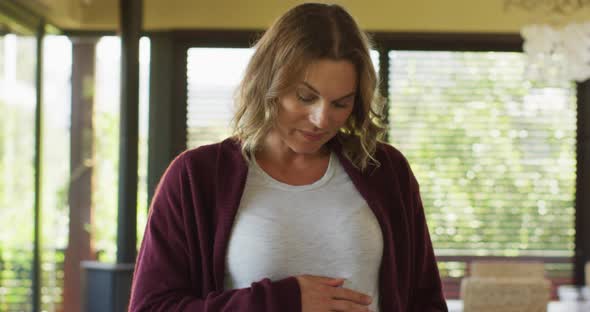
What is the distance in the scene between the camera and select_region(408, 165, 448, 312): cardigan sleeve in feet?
4.50

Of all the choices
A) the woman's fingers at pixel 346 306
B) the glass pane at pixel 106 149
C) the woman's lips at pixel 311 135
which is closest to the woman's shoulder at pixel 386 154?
the woman's lips at pixel 311 135

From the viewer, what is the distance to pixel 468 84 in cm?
595

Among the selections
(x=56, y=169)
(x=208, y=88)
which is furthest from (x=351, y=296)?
(x=56, y=169)

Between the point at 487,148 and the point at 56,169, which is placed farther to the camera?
the point at 56,169

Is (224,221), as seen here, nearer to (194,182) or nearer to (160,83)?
(194,182)

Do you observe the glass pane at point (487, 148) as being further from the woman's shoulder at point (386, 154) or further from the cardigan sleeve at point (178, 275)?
the cardigan sleeve at point (178, 275)

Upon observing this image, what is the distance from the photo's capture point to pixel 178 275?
1.26 m

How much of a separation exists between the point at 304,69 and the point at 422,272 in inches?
14.4

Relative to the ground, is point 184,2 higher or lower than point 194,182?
higher

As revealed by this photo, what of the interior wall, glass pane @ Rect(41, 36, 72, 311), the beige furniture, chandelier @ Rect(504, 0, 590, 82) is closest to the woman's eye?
the beige furniture

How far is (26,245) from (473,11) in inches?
121

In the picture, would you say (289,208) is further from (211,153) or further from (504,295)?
(504,295)

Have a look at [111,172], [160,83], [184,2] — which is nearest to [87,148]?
[111,172]

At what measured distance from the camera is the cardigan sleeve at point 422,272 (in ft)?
4.50
